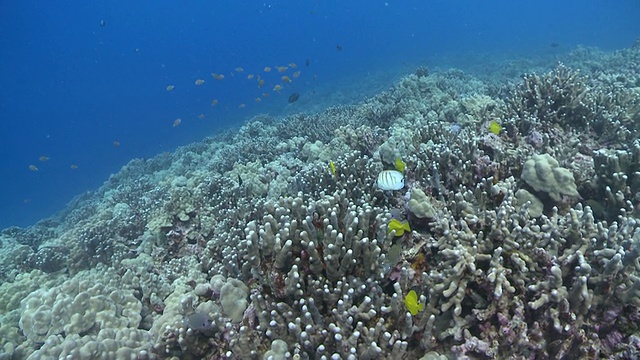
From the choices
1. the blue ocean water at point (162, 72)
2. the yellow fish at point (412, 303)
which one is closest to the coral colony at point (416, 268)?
the yellow fish at point (412, 303)

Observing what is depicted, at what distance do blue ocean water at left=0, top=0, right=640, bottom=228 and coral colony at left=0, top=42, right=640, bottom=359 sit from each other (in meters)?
33.3

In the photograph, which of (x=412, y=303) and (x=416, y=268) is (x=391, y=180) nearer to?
(x=416, y=268)

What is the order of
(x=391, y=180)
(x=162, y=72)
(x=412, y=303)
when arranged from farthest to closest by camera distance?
(x=162, y=72), (x=391, y=180), (x=412, y=303)

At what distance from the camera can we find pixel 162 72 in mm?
194500

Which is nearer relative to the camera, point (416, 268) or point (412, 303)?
point (412, 303)

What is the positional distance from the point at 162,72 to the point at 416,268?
21878 centimetres

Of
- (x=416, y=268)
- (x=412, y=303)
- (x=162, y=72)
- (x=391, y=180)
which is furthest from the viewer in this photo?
(x=162, y=72)

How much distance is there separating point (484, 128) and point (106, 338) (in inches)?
305

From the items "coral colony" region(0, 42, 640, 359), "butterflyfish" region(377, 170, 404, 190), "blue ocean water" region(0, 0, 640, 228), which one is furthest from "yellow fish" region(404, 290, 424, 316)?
"blue ocean water" region(0, 0, 640, 228)

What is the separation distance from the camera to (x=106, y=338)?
438cm

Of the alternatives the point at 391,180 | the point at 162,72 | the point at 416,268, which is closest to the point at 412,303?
the point at 416,268

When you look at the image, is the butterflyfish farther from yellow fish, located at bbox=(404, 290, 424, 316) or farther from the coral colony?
yellow fish, located at bbox=(404, 290, 424, 316)

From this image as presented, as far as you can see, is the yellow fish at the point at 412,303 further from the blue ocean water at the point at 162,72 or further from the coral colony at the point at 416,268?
the blue ocean water at the point at 162,72

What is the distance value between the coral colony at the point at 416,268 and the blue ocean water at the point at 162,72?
3326 centimetres
